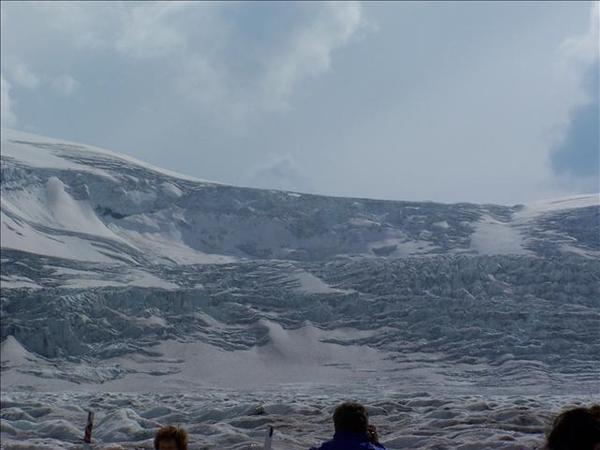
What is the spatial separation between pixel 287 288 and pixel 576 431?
37.2 m

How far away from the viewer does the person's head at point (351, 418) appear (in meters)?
4.81

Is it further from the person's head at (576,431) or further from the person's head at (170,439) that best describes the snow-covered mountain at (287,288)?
the person's head at (576,431)

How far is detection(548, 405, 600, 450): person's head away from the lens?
3.67m

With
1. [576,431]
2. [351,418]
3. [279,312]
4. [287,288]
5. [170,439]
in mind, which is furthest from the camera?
Answer: [287,288]

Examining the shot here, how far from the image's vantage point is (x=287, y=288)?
40781 millimetres

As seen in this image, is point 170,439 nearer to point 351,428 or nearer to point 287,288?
point 351,428

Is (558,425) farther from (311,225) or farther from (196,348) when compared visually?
(311,225)

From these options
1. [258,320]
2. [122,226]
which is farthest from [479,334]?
[122,226]

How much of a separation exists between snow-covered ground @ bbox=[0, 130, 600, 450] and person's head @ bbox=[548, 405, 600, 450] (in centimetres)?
1055

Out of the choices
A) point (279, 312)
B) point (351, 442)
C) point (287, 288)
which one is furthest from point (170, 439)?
point (287, 288)

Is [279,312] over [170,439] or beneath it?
over

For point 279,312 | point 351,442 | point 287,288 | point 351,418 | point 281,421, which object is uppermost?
point 287,288

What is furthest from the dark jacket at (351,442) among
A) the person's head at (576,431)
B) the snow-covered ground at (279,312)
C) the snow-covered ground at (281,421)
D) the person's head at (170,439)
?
the snow-covered ground at (279,312)

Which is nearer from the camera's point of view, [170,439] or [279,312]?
[170,439]
